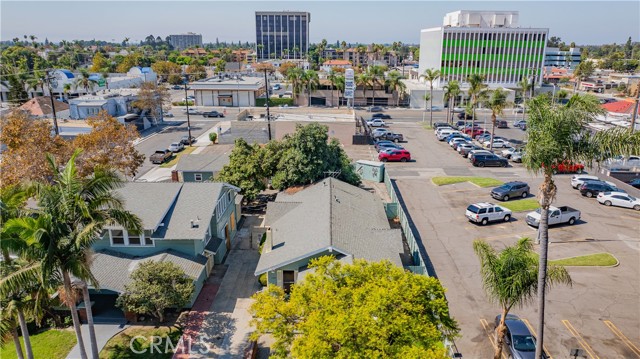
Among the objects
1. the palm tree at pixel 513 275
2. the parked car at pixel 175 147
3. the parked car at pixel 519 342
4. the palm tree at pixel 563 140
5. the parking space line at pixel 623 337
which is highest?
the palm tree at pixel 563 140

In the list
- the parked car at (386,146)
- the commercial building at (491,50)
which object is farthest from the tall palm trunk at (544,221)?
the commercial building at (491,50)

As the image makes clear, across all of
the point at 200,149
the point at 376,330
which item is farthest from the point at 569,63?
the point at 376,330

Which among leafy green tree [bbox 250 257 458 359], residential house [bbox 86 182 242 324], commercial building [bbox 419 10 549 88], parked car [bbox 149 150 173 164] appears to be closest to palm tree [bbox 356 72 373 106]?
commercial building [bbox 419 10 549 88]

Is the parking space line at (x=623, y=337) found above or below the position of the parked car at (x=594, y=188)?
below

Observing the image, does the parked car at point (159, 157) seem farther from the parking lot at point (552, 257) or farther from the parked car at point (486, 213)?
the parked car at point (486, 213)

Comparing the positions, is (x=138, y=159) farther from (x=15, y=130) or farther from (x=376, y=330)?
(x=376, y=330)

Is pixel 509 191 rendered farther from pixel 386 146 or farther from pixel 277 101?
pixel 277 101

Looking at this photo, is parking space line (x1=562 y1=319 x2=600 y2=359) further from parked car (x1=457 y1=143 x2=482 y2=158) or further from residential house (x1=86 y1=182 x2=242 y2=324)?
parked car (x1=457 y1=143 x2=482 y2=158)
